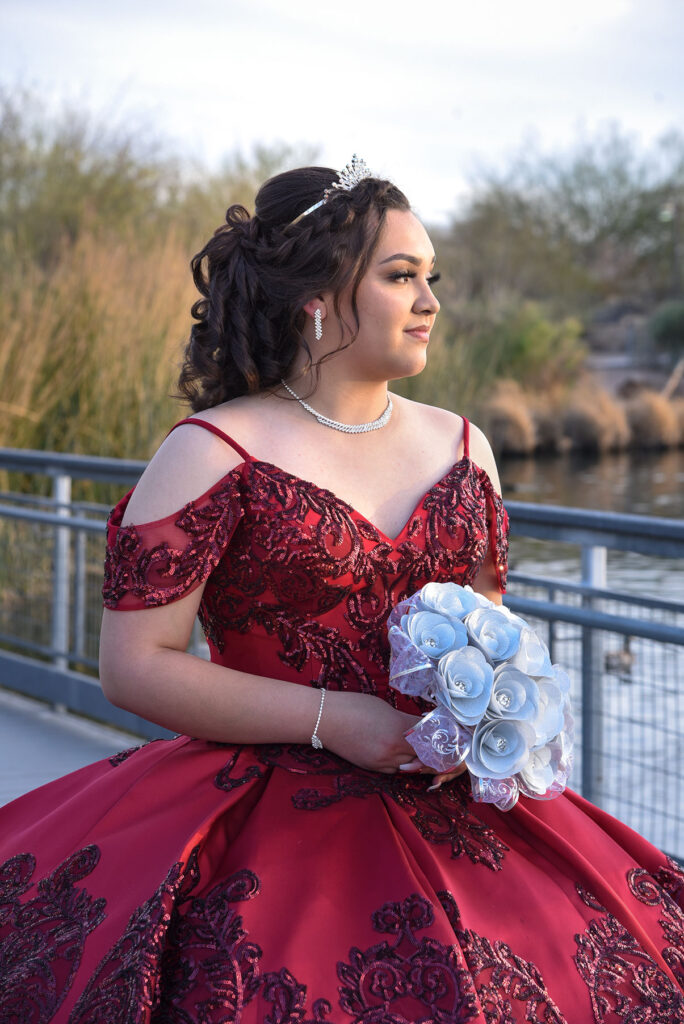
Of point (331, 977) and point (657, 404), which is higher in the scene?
point (657, 404)

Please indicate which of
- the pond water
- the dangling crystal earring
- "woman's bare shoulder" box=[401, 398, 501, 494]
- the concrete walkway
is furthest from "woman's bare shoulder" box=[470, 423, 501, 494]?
the concrete walkway

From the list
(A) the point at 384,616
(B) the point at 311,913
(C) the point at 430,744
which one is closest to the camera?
(B) the point at 311,913

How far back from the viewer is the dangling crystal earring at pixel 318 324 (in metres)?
1.96

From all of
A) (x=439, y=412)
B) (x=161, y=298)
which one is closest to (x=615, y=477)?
(x=161, y=298)

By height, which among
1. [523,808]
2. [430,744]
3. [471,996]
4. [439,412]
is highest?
[439,412]

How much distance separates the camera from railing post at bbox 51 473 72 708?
4.31m

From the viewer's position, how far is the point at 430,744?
1612 millimetres

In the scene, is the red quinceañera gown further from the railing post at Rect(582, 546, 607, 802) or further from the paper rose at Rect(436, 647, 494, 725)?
the railing post at Rect(582, 546, 607, 802)

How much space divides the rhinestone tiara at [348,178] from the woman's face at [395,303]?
0.08 meters

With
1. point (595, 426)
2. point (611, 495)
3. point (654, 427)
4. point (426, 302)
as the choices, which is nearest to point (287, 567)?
point (426, 302)

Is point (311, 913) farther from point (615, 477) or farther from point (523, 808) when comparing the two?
point (615, 477)

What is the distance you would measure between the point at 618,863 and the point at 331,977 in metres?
0.55

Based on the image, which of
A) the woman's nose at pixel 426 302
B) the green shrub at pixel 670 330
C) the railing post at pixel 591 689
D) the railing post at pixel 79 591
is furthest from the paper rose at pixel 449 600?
the green shrub at pixel 670 330

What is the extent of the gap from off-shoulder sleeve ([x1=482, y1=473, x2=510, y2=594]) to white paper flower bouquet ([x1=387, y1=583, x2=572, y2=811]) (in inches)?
15.6
